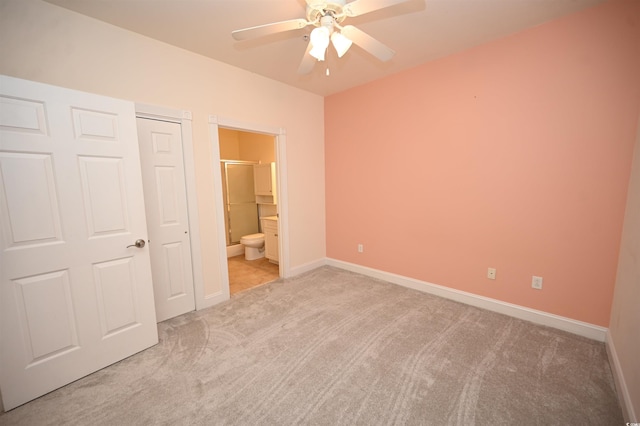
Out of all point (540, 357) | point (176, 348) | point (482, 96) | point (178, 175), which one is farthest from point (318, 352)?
point (482, 96)

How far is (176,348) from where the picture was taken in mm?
2070

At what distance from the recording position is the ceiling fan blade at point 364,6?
133 centimetres

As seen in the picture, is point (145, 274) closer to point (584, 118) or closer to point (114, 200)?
point (114, 200)

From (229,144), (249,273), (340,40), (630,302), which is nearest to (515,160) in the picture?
(630,302)

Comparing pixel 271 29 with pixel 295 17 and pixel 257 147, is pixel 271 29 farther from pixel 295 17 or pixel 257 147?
pixel 257 147

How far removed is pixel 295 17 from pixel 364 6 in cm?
86

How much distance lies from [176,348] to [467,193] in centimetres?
315

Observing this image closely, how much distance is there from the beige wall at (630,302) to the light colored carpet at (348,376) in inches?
7.2

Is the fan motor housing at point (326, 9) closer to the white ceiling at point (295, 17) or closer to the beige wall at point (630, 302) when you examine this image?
the white ceiling at point (295, 17)

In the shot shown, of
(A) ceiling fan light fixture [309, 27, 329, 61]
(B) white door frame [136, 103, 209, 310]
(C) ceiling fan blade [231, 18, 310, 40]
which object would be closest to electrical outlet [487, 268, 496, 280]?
(A) ceiling fan light fixture [309, 27, 329, 61]

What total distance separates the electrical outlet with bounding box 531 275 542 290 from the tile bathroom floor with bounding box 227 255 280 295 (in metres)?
2.96

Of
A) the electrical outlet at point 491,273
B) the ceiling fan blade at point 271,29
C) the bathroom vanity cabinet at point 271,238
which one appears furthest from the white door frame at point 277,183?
the electrical outlet at point 491,273

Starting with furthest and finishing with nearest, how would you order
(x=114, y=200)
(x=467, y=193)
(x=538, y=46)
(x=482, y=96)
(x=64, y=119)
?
(x=467, y=193) → (x=482, y=96) → (x=538, y=46) → (x=114, y=200) → (x=64, y=119)

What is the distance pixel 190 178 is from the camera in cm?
258
